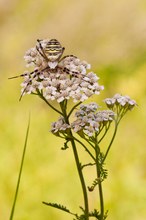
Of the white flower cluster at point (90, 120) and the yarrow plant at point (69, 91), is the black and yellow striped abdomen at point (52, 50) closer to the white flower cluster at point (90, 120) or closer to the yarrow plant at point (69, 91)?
the yarrow plant at point (69, 91)

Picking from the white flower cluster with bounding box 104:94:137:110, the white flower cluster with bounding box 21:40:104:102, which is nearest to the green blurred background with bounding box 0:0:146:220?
the white flower cluster with bounding box 104:94:137:110

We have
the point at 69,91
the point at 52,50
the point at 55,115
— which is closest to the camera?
the point at 69,91

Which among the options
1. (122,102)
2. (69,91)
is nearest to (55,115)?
(122,102)

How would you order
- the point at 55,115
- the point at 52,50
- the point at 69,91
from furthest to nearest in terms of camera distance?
the point at 55,115, the point at 52,50, the point at 69,91

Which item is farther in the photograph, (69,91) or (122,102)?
(122,102)

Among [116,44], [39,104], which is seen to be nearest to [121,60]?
[116,44]

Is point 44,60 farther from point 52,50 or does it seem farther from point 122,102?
point 122,102

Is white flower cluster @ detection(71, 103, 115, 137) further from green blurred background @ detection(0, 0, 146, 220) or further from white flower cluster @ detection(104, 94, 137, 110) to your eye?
green blurred background @ detection(0, 0, 146, 220)

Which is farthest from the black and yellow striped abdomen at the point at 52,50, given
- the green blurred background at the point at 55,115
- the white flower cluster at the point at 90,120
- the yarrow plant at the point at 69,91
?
the green blurred background at the point at 55,115
